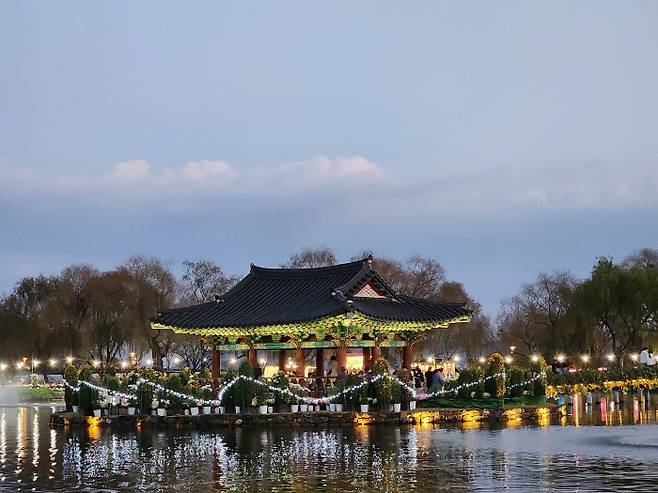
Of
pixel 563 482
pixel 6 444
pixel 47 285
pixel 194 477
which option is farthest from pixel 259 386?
pixel 47 285

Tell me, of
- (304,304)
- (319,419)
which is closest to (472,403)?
(319,419)

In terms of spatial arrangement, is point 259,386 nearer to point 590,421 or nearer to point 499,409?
point 499,409

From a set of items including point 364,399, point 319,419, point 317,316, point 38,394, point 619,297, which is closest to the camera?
point 319,419

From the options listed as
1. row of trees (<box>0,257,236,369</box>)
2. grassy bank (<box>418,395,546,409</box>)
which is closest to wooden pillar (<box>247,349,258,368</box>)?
grassy bank (<box>418,395,546,409</box>)

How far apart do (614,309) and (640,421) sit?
42953 millimetres

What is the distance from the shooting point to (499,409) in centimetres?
4056

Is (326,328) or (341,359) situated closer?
(341,359)

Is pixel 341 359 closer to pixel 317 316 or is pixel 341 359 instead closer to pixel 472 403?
pixel 317 316

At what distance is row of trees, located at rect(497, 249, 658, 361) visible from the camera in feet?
253

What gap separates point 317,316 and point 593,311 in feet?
135

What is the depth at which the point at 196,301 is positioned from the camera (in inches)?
3484

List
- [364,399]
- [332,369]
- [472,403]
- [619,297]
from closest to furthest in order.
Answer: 1. [364,399]
2. [472,403]
3. [332,369]
4. [619,297]

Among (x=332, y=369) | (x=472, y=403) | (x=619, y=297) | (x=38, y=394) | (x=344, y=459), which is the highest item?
(x=619, y=297)

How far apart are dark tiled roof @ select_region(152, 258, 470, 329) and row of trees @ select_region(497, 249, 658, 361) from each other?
104ft
